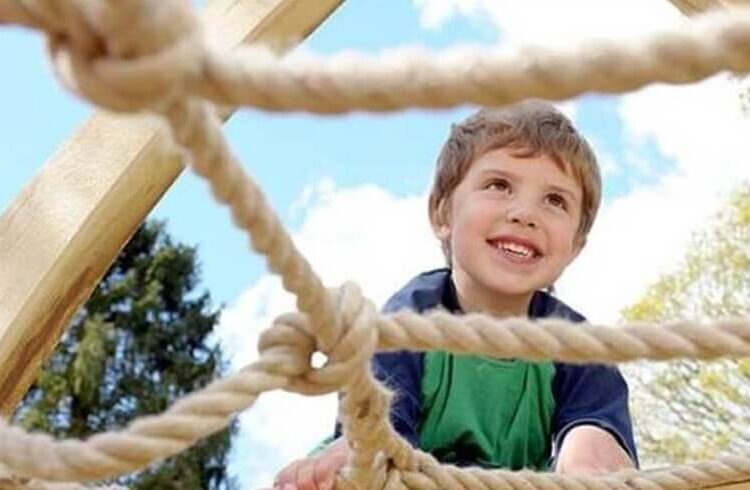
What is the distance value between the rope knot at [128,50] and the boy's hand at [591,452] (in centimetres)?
72

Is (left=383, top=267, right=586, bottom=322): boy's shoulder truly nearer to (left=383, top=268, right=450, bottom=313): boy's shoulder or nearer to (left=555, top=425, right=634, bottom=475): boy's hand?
(left=383, top=268, right=450, bottom=313): boy's shoulder

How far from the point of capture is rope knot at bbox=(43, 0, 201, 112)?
42 centimetres

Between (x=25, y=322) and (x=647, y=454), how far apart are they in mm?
2535

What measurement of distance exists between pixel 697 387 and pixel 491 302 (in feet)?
8.27

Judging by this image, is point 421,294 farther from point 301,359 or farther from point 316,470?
point 301,359

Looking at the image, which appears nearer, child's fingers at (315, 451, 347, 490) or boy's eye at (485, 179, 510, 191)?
child's fingers at (315, 451, 347, 490)

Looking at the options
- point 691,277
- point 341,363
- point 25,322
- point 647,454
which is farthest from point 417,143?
point 341,363

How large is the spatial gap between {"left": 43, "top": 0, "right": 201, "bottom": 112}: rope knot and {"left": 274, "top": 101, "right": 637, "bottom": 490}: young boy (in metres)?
0.70

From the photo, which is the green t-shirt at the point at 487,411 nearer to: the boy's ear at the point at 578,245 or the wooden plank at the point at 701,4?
the boy's ear at the point at 578,245

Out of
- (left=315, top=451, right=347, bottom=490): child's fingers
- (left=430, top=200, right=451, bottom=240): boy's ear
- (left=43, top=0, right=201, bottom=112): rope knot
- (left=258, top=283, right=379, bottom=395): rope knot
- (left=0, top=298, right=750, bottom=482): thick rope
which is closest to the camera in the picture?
(left=43, top=0, right=201, bottom=112): rope knot

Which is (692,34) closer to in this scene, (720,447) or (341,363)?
(341,363)

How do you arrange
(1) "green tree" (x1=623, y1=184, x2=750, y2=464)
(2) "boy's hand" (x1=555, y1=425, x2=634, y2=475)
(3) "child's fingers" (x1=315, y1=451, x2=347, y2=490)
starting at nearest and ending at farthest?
1. (3) "child's fingers" (x1=315, y1=451, x2=347, y2=490)
2. (2) "boy's hand" (x1=555, y1=425, x2=634, y2=475)
3. (1) "green tree" (x1=623, y1=184, x2=750, y2=464)

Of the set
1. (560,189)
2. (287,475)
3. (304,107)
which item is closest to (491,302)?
(560,189)

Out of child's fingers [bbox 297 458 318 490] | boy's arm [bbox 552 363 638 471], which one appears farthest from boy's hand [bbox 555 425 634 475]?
child's fingers [bbox 297 458 318 490]
